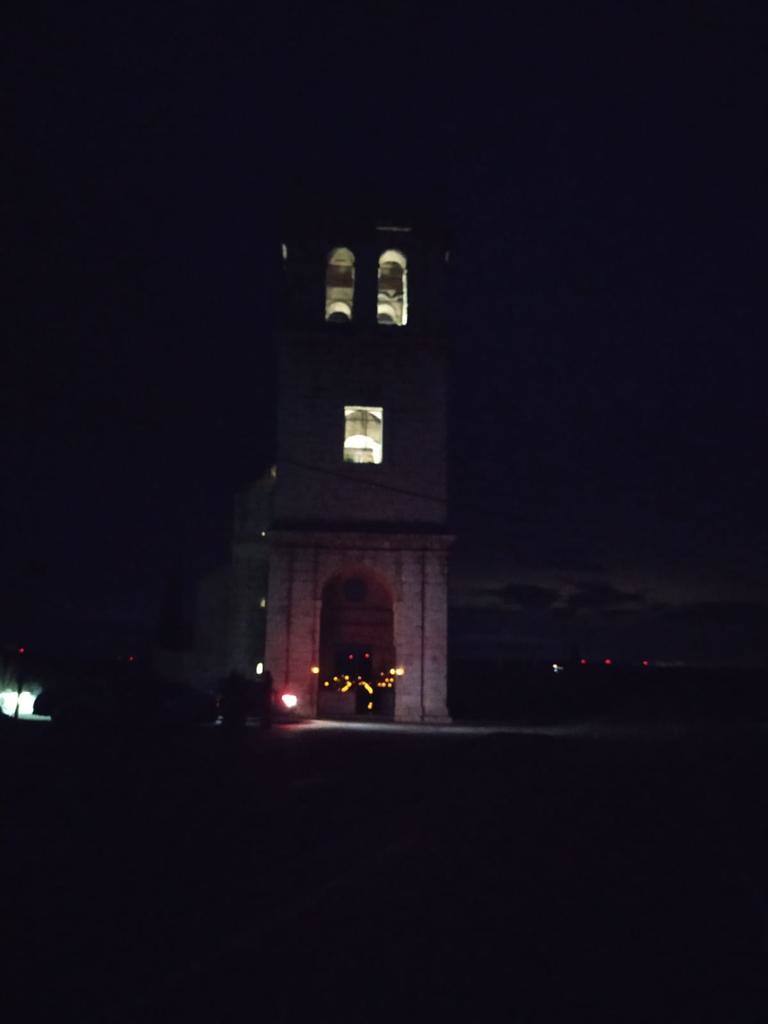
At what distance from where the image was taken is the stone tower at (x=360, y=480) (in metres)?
33.4

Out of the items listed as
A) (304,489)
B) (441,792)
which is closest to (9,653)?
(304,489)

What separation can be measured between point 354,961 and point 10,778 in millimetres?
9507

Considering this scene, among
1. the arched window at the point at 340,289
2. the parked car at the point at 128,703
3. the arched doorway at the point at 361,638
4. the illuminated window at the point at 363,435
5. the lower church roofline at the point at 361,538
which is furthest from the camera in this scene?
the arched window at the point at 340,289

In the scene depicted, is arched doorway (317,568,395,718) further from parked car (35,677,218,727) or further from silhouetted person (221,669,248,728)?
silhouetted person (221,669,248,728)

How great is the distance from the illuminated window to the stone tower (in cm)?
5

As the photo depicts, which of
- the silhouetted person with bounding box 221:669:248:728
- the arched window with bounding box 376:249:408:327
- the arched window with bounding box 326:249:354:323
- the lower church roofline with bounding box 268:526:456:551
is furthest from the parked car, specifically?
the arched window with bounding box 376:249:408:327

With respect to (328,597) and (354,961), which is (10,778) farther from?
(328,597)

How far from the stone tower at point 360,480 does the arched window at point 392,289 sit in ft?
0.18

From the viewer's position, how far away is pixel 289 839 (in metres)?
9.62

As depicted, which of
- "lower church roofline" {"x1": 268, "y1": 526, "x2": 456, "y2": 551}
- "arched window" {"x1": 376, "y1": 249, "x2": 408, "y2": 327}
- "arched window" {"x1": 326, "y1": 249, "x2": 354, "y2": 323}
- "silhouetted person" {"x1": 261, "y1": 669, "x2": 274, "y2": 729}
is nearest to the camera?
"silhouetted person" {"x1": 261, "y1": 669, "x2": 274, "y2": 729}

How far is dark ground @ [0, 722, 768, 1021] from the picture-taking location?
5.00 metres

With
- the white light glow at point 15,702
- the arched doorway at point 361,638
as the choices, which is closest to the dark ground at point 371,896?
the white light glow at point 15,702

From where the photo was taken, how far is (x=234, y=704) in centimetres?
2405

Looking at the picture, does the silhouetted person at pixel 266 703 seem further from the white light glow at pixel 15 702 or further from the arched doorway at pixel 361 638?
the arched doorway at pixel 361 638
